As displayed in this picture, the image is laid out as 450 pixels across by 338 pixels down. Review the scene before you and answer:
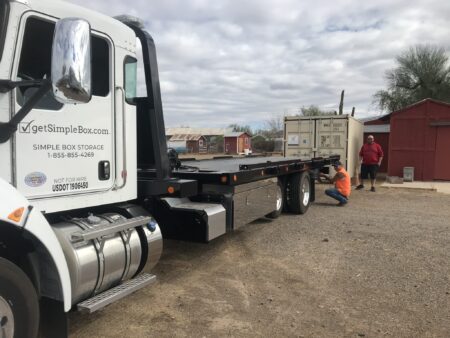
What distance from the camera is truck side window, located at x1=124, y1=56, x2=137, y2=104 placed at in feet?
13.0

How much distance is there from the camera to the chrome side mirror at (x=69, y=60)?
227 cm

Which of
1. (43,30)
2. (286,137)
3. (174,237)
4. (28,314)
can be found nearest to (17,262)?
(28,314)

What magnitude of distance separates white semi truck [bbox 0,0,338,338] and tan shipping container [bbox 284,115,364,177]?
35.9 feet

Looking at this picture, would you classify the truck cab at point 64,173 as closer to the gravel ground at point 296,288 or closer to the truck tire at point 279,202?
the gravel ground at point 296,288

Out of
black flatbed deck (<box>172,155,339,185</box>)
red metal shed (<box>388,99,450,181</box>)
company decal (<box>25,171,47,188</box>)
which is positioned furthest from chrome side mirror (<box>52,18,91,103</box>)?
red metal shed (<box>388,99,450,181</box>)

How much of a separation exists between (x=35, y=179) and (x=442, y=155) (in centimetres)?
1775

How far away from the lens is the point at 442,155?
17.6m

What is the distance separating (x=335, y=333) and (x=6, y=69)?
346cm

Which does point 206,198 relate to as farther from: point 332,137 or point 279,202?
point 332,137

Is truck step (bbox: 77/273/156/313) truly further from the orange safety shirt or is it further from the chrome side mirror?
the orange safety shirt

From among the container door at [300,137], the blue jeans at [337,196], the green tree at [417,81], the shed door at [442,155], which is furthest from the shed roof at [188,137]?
the blue jeans at [337,196]

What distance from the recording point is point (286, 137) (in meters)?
15.6

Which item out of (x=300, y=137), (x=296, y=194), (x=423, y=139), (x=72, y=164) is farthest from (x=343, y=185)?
(x=72, y=164)

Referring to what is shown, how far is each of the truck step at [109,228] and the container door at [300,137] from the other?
11.9 metres
